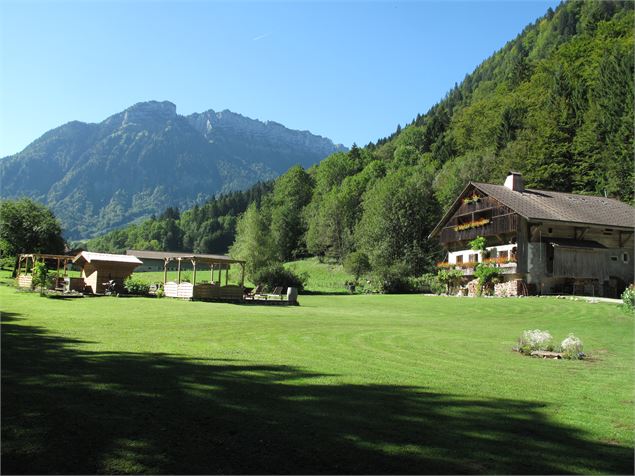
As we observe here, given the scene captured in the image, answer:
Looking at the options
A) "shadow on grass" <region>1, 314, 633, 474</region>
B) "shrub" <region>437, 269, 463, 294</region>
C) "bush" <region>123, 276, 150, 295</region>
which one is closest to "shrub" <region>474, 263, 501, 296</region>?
"shrub" <region>437, 269, 463, 294</region>

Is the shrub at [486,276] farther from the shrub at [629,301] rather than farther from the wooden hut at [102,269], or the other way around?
the wooden hut at [102,269]

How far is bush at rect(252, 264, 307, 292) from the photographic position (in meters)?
52.3

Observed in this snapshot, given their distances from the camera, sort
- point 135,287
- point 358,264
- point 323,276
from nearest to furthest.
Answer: point 135,287 < point 358,264 < point 323,276

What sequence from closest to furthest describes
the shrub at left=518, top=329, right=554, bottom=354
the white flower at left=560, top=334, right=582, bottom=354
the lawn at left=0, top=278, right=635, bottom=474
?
the lawn at left=0, top=278, right=635, bottom=474 < the white flower at left=560, top=334, right=582, bottom=354 < the shrub at left=518, top=329, right=554, bottom=354

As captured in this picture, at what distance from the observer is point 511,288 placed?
→ 145ft

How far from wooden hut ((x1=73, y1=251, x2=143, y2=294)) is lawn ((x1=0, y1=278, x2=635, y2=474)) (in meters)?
24.9

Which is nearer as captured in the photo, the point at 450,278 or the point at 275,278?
the point at 450,278

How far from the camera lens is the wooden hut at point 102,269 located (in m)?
36.5

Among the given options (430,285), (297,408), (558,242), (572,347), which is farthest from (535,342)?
(430,285)

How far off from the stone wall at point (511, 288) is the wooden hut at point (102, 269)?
3091 cm

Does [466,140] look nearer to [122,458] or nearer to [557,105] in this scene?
[557,105]

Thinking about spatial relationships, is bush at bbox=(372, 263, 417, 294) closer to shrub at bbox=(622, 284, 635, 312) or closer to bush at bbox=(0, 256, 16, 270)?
shrub at bbox=(622, 284, 635, 312)

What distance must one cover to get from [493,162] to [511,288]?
1272 inches

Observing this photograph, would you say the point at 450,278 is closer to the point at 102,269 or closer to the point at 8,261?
the point at 102,269
